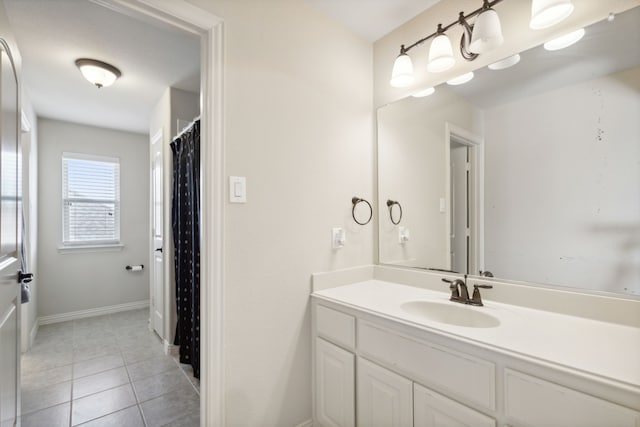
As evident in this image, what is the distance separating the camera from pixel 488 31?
1285 mm

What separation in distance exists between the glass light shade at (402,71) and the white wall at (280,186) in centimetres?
29

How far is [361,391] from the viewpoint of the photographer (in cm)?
132

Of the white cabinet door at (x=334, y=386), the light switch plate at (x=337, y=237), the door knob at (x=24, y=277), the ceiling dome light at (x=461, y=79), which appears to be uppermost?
the ceiling dome light at (x=461, y=79)

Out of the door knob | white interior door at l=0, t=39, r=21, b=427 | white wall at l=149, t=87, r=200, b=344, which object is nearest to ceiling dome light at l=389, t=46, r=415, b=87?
white interior door at l=0, t=39, r=21, b=427

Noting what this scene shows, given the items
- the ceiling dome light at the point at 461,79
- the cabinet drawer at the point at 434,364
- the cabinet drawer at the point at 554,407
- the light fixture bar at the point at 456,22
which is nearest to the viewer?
the cabinet drawer at the point at 554,407

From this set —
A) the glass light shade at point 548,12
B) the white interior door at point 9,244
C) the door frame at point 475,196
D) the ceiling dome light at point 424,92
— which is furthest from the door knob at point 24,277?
the glass light shade at point 548,12

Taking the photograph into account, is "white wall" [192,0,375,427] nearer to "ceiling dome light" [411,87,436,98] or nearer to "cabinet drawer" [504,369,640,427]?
"ceiling dome light" [411,87,436,98]

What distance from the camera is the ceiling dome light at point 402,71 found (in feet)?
5.46

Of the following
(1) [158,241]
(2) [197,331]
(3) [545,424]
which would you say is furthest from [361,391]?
(1) [158,241]

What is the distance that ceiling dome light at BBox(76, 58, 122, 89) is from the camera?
2.16 meters

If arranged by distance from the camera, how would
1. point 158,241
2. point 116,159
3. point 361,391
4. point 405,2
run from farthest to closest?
point 116,159
point 158,241
point 405,2
point 361,391

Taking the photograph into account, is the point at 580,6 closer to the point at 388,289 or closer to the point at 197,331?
the point at 388,289

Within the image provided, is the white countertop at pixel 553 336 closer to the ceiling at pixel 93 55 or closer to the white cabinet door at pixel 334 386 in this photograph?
the white cabinet door at pixel 334 386

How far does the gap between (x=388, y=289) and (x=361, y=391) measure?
56 centimetres
